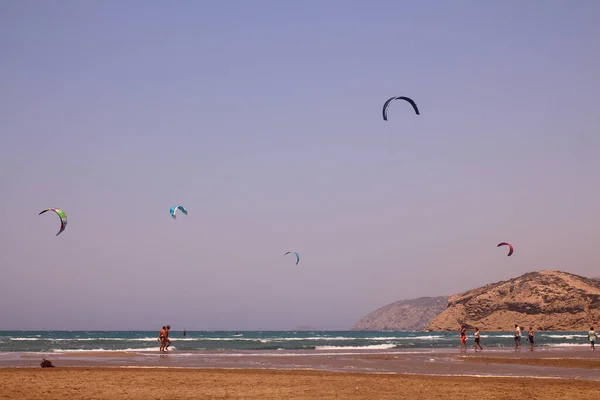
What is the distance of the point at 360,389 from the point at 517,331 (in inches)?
1311

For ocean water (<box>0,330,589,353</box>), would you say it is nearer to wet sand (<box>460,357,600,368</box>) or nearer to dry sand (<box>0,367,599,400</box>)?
wet sand (<box>460,357,600,368</box>)

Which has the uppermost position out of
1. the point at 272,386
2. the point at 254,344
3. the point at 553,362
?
the point at 254,344

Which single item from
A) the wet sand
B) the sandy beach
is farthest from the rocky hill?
the sandy beach

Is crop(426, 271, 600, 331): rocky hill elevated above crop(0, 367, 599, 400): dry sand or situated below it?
above

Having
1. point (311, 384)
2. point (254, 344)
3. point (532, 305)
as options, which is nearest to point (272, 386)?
point (311, 384)

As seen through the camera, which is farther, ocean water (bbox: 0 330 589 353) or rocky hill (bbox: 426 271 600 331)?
rocky hill (bbox: 426 271 600 331)

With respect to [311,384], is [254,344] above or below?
above

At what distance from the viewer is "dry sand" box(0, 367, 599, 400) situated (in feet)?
53.8

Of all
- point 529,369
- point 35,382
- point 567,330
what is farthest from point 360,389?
point 567,330

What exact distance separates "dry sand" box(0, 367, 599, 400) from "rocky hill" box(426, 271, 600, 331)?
111108mm

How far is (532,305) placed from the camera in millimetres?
132625

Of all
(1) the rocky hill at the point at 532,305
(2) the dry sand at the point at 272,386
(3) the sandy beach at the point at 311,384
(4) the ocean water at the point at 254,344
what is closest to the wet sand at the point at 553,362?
(3) the sandy beach at the point at 311,384

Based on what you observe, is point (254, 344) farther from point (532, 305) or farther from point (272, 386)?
point (532, 305)

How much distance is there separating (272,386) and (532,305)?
123467mm
